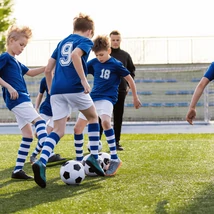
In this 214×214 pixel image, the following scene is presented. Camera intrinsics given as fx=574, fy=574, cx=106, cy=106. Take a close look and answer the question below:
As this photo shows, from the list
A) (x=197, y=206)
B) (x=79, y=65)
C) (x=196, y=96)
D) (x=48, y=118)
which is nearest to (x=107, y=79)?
(x=48, y=118)

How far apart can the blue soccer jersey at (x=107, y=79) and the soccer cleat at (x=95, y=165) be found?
1.31m

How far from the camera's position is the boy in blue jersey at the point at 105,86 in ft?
22.8

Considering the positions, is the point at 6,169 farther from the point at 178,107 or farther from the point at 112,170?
the point at 178,107

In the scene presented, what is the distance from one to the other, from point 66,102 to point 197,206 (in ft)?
6.55

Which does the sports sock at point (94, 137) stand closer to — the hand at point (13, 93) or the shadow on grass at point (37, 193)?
the shadow on grass at point (37, 193)

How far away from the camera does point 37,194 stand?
5.40 m

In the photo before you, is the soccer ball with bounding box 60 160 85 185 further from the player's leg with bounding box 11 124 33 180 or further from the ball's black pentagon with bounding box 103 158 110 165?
the ball's black pentagon with bounding box 103 158 110 165

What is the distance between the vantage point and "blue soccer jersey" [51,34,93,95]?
19.4 ft

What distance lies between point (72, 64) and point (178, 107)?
15352mm

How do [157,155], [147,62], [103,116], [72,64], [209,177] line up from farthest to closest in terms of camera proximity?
[147,62], [157,155], [103,116], [209,177], [72,64]

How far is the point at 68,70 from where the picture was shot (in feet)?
19.5

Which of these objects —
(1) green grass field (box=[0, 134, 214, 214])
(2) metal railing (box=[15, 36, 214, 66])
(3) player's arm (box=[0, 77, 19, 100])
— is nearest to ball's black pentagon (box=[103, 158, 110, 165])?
(1) green grass field (box=[0, 134, 214, 214])

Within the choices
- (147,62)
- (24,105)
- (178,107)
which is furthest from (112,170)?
(147,62)

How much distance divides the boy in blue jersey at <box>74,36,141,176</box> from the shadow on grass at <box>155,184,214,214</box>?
1951mm
